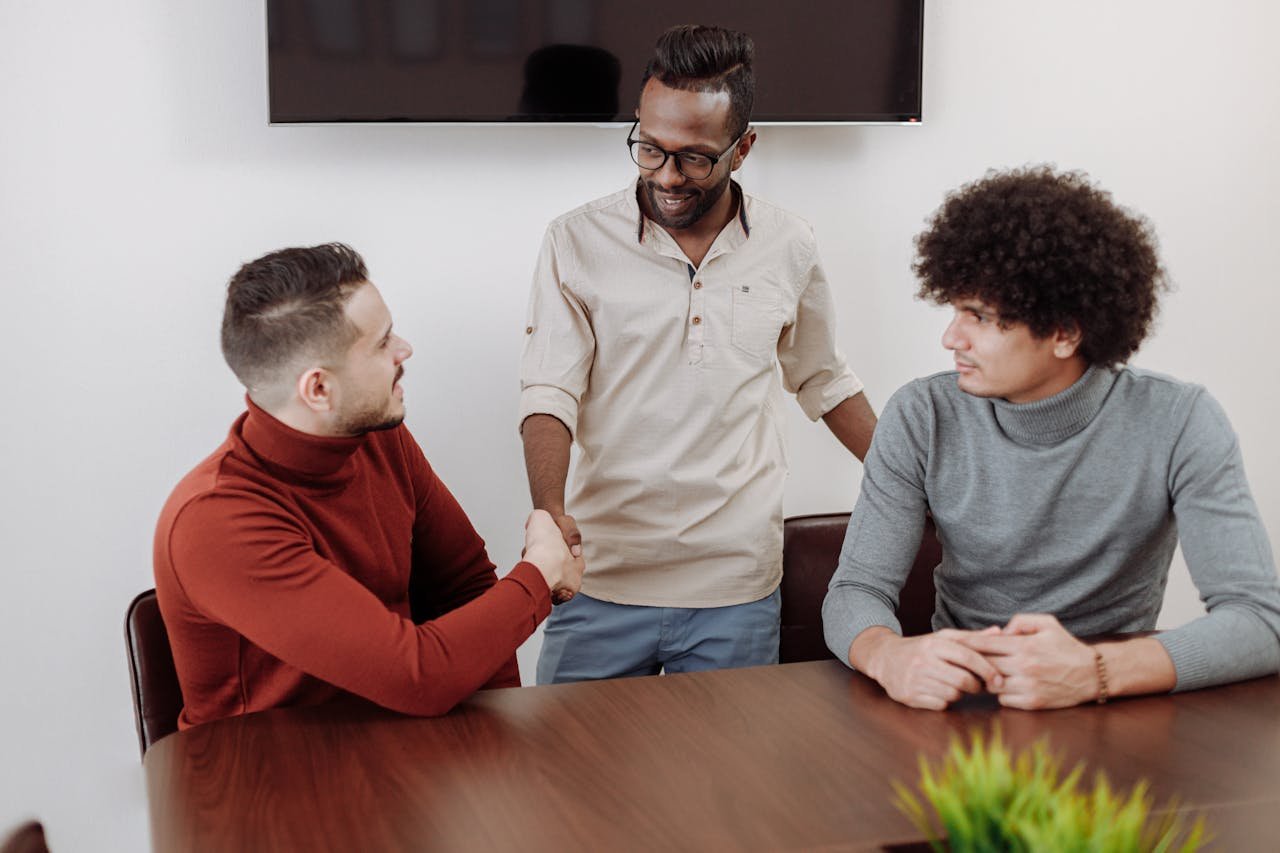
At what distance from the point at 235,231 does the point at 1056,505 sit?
160cm

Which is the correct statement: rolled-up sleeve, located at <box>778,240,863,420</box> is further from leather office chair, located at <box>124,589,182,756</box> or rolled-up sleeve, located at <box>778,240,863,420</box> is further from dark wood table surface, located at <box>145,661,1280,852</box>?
leather office chair, located at <box>124,589,182,756</box>

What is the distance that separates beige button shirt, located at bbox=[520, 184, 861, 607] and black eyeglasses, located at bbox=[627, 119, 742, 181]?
0.13 meters

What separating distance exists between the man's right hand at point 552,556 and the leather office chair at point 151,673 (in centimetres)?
52

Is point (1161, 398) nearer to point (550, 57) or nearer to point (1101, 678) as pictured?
point (1101, 678)

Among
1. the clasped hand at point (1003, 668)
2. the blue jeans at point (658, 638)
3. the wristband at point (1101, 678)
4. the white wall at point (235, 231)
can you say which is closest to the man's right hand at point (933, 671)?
the clasped hand at point (1003, 668)

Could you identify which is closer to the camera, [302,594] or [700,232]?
[302,594]

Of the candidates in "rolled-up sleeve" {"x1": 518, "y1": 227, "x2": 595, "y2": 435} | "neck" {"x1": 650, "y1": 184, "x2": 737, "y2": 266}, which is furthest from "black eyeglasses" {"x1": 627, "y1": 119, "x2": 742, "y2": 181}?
"rolled-up sleeve" {"x1": 518, "y1": 227, "x2": 595, "y2": 435}

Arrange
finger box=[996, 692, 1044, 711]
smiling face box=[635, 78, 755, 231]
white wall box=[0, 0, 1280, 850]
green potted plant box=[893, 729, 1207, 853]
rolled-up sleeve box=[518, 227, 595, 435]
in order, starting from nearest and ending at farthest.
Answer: green potted plant box=[893, 729, 1207, 853] → finger box=[996, 692, 1044, 711] → smiling face box=[635, 78, 755, 231] → rolled-up sleeve box=[518, 227, 595, 435] → white wall box=[0, 0, 1280, 850]

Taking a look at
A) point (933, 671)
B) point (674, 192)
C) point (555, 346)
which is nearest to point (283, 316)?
point (555, 346)

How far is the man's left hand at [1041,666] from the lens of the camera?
141 cm

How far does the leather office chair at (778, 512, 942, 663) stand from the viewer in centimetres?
217

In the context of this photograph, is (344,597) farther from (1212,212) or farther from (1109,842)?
(1212,212)

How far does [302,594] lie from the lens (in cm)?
143

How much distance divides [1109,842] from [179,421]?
6.85ft
